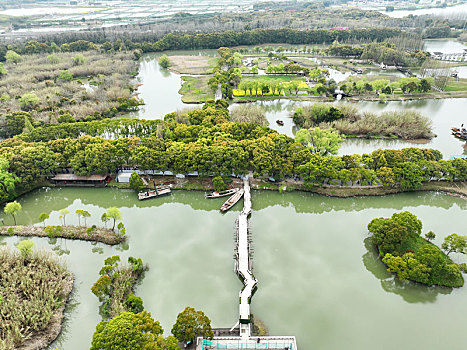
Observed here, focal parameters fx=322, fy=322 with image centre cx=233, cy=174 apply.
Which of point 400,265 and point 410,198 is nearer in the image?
point 400,265

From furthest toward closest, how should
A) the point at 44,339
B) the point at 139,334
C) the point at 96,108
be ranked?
the point at 96,108
the point at 44,339
the point at 139,334

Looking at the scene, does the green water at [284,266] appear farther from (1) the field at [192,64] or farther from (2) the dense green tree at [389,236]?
(1) the field at [192,64]

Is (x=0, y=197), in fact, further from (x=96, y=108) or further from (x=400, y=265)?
(x=400, y=265)

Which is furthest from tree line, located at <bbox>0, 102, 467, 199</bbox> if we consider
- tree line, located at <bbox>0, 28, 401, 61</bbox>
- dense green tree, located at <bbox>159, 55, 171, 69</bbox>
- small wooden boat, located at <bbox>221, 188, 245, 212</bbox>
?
tree line, located at <bbox>0, 28, 401, 61</bbox>

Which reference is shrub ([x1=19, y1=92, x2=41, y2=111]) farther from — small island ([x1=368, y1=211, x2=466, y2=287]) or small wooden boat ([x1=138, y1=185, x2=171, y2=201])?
small island ([x1=368, y1=211, x2=466, y2=287])

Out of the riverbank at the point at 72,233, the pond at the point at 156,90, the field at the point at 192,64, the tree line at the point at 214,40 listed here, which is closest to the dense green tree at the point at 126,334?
the riverbank at the point at 72,233

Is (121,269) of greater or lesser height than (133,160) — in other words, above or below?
below

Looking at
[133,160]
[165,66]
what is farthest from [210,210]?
[165,66]
